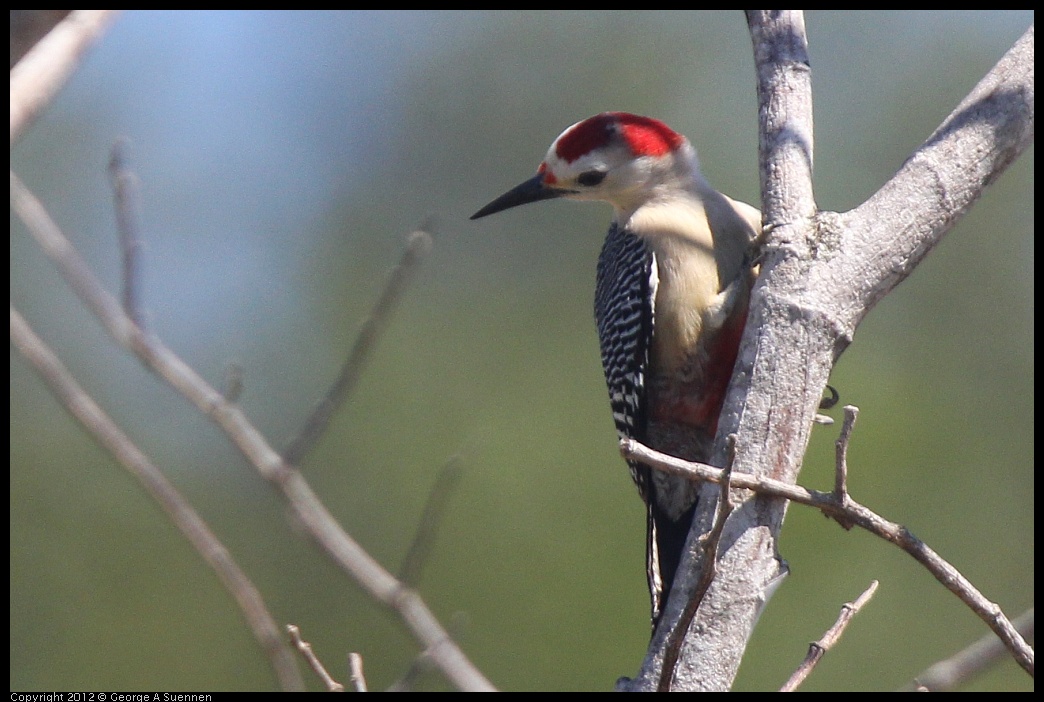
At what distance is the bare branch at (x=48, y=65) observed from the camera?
5.62 feet

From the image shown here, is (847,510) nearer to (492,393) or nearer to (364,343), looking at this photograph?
(364,343)

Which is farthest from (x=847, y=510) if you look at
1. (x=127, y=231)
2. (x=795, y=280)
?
(x=127, y=231)

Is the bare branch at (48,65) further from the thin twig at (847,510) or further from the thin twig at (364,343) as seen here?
the thin twig at (847,510)

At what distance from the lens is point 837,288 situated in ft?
8.76

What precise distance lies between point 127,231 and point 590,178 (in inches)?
96.2

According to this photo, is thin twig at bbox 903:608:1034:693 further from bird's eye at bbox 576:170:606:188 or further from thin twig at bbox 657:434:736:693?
bird's eye at bbox 576:170:606:188

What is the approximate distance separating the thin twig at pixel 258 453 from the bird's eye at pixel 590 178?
260cm

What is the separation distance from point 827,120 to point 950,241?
66.8 inches

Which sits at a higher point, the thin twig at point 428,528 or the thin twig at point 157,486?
the thin twig at point 157,486

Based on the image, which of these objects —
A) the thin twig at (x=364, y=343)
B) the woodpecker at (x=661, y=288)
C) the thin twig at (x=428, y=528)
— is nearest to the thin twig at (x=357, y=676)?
the thin twig at (x=428, y=528)

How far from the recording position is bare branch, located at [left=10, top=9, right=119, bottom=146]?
1.71m

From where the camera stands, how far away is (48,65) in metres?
1.82

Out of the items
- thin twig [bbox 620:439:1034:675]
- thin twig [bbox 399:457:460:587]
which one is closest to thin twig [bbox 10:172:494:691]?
thin twig [bbox 399:457:460:587]
